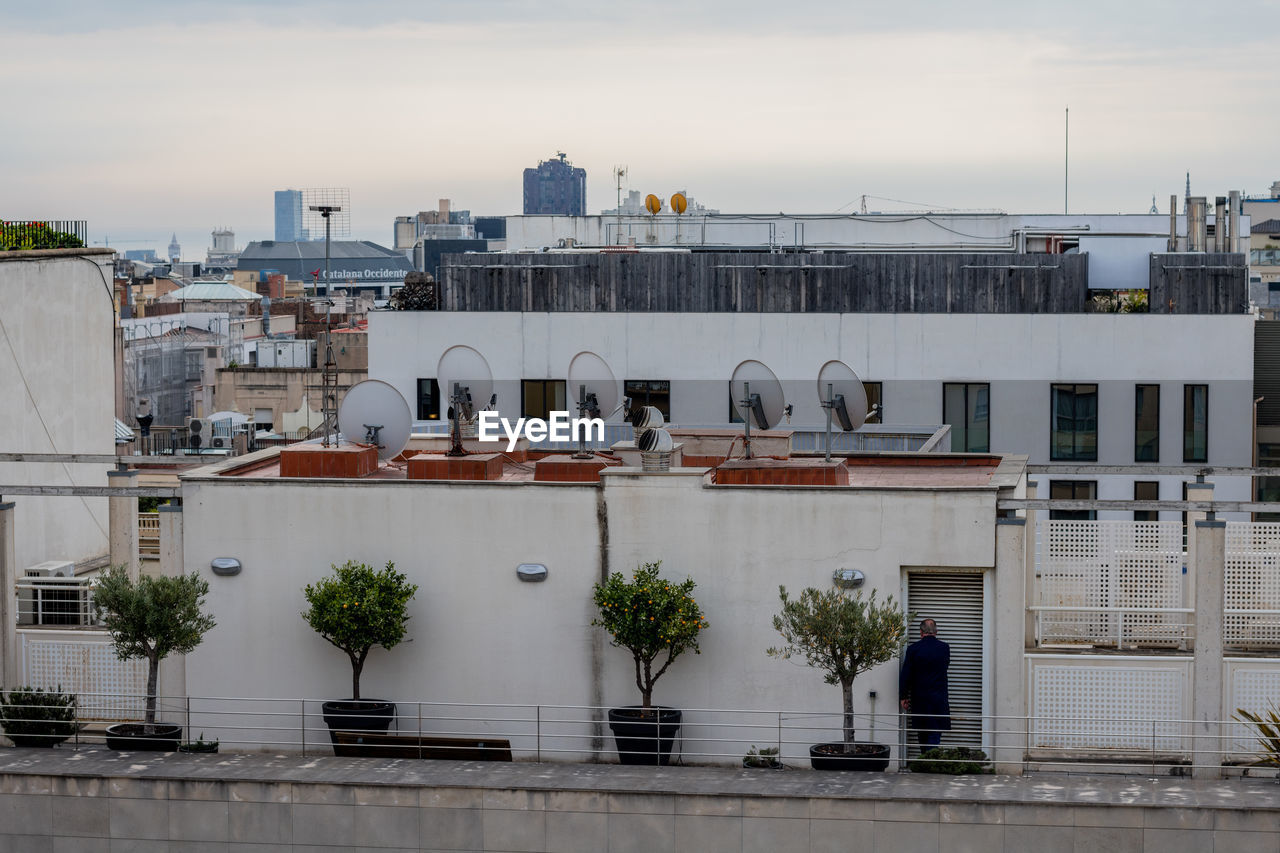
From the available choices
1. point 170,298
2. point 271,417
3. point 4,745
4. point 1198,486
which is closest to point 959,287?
point 1198,486

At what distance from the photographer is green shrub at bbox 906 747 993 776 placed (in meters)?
21.0

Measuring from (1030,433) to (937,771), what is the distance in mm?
25578

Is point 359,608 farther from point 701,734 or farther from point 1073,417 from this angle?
point 1073,417

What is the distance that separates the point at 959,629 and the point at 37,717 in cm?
1227

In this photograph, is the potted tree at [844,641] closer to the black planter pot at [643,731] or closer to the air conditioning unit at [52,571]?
the black planter pot at [643,731]

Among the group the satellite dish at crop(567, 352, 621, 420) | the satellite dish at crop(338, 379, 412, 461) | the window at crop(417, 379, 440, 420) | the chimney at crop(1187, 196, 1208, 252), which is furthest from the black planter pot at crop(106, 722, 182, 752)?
the chimney at crop(1187, 196, 1208, 252)

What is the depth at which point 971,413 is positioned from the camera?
45.5 m

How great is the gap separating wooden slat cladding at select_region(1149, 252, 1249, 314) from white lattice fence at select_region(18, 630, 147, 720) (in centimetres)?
3205

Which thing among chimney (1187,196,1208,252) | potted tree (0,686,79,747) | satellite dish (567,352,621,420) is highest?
chimney (1187,196,1208,252)

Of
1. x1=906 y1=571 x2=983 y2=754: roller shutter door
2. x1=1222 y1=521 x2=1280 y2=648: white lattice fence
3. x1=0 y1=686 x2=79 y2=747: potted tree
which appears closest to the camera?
x1=906 y1=571 x2=983 y2=754: roller shutter door

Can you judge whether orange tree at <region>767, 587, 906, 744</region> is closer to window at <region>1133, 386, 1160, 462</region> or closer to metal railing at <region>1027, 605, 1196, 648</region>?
metal railing at <region>1027, 605, 1196, 648</region>

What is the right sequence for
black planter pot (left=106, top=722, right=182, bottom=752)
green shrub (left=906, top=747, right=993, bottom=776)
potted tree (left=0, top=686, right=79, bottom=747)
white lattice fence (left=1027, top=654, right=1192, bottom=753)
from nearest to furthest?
1. green shrub (left=906, top=747, right=993, bottom=776)
2. white lattice fence (left=1027, top=654, right=1192, bottom=753)
3. black planter pot (left=106, top=722, right=182, bottom=752)
4. potted tree (left=0, top=686, right=79, bottom=747)

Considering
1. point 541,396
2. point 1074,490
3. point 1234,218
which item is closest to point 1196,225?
point 1234,218

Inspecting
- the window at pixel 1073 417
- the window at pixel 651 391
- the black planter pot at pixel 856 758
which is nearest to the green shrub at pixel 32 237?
the window at pixel 651 391
